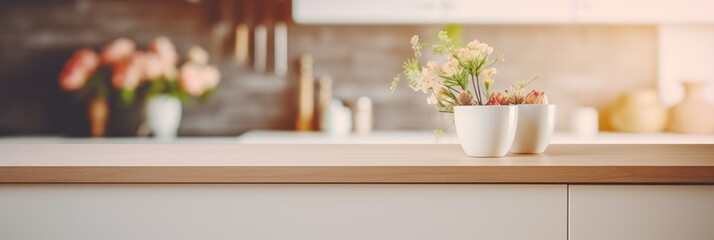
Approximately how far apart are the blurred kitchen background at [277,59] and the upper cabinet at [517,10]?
0.90 ft

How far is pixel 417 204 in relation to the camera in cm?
104

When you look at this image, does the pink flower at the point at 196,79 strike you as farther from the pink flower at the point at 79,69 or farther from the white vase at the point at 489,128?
the white vase at the point at 489,128

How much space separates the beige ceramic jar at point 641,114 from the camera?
9.64ft

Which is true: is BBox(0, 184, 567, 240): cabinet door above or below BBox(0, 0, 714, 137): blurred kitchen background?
below

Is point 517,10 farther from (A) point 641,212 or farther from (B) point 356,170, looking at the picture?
(B) point 356,170

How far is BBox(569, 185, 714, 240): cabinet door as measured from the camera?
1031mm

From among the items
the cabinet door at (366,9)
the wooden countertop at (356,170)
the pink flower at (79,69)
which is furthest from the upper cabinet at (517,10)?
the wooden countertop at (356,170)

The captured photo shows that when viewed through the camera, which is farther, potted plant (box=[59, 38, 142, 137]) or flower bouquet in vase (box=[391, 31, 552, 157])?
potted plant (box=[59, 38, 142, 137])

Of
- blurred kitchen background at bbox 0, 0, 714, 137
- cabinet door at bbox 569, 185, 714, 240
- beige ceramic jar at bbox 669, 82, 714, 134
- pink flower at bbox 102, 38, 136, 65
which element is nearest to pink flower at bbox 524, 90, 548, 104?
cabinet door at bbox 569, 185, 714, 240

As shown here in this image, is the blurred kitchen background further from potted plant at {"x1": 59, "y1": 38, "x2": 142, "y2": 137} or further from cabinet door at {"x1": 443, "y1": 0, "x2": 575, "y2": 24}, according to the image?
cabinet door at {"x1": 443, "y1": 0, "x2": 575, "y2": 24}

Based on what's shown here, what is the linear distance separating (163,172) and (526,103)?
2.23ft

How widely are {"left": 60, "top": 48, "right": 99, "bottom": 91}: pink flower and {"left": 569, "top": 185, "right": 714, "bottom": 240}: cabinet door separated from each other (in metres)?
2.49

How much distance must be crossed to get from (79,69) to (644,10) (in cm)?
246

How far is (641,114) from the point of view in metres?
2.94
